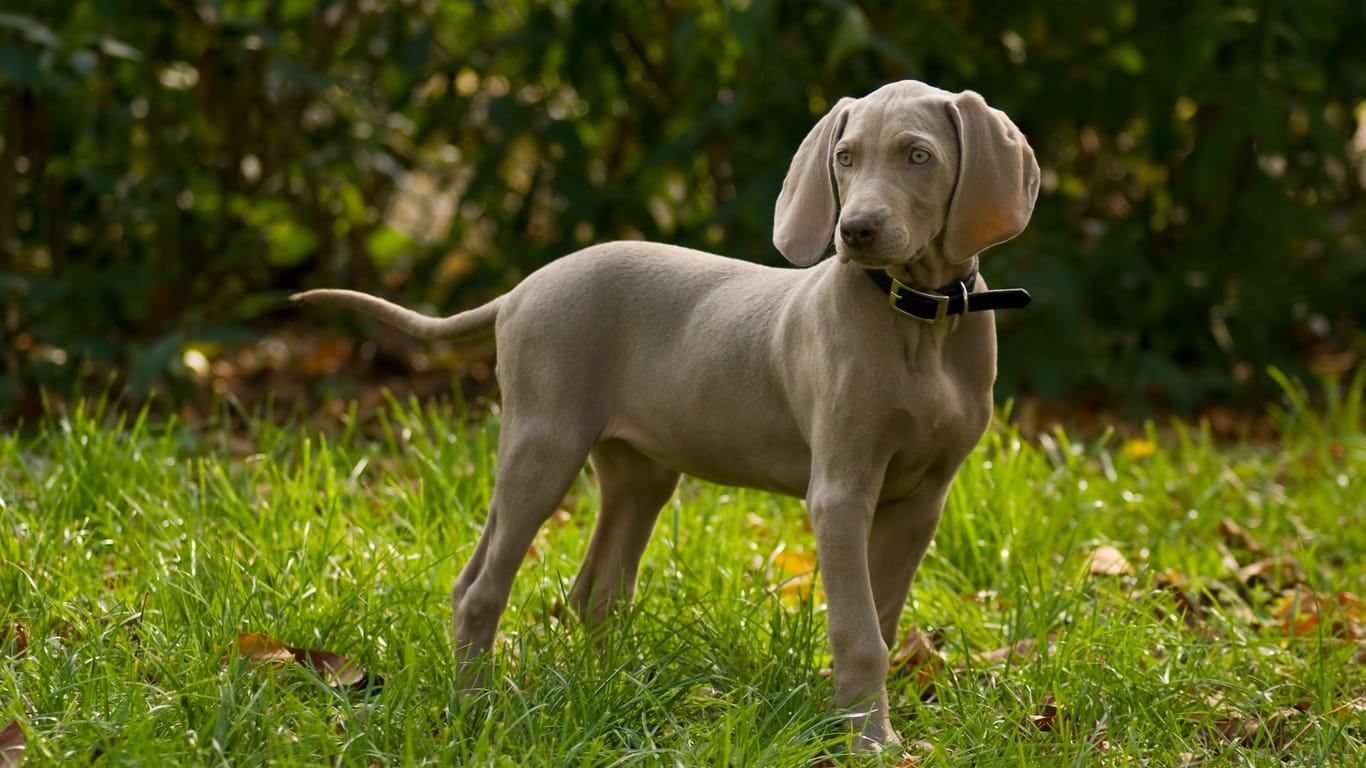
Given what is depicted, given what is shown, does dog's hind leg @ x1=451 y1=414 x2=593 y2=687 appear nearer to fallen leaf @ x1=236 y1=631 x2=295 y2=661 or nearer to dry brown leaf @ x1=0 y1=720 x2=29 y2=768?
fallen leaf @ x1=236 y1=631 x2=295 y2=661

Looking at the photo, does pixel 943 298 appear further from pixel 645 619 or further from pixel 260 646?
pixel 260 646

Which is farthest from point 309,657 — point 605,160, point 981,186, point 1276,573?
point 605,160

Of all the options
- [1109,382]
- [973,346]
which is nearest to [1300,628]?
[973,346]

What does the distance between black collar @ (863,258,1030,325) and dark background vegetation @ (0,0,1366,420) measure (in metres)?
2.01

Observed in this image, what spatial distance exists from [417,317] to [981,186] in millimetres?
1239

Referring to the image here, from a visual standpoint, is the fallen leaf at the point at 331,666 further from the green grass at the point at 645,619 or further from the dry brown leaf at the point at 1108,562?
the dry brown leaf at the point at 1108,562

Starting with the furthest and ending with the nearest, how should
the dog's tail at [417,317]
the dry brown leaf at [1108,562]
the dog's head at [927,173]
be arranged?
the dry brown leaf at [1108,562] → the dog's tail at [417,317] → the dog's head at [927,173]

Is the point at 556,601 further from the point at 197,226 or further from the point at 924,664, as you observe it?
the point at 197,226

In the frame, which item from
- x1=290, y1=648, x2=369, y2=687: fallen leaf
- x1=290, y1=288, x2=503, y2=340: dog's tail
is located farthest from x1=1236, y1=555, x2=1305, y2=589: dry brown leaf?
x1=290, y1=648, x2=369, y2=687: fallen leaf

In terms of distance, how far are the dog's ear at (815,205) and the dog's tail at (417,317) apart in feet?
2.41

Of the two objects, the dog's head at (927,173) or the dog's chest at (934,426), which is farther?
the dog's chest at (934,426)

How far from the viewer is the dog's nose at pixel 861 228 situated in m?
2.54

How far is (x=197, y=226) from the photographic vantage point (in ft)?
20.1

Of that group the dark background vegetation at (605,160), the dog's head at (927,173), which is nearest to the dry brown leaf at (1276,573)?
the dark background vegetation at (605,160)
